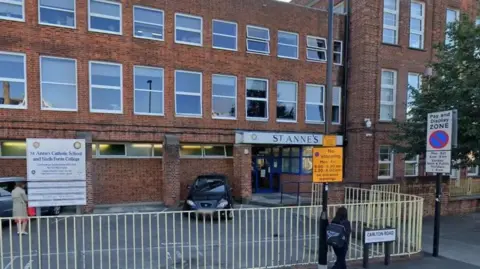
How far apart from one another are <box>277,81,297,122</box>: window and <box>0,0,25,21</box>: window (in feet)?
35.9

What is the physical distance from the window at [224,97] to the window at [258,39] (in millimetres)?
1827

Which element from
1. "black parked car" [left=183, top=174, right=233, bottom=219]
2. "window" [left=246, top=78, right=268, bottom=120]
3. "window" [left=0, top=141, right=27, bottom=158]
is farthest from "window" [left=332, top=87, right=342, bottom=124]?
"window" [left=0, top=141, right=27, bottom=158]

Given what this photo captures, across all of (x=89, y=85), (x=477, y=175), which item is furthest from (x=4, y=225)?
(x=477, y=175)

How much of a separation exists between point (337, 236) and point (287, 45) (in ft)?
41.8

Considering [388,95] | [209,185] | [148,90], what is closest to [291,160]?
[388,95]

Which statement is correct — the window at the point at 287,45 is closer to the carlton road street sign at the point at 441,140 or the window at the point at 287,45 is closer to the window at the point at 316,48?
the window at the point at 316,48

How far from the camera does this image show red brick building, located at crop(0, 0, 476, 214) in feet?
41.1

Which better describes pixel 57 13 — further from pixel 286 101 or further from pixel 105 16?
pixel 286 101

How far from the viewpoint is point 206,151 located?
15.6 meters

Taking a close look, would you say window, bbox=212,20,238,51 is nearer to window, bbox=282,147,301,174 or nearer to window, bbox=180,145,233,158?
window, bbox=180,145,233,158

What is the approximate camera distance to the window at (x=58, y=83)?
41.2ft

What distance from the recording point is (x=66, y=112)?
1275cm

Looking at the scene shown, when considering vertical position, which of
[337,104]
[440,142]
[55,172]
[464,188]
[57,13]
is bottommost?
[464,188]

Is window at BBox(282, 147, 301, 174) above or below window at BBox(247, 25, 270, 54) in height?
below
